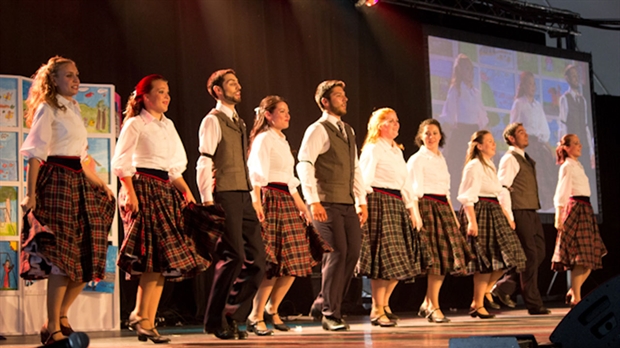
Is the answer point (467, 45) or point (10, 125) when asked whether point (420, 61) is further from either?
point (10, 125)

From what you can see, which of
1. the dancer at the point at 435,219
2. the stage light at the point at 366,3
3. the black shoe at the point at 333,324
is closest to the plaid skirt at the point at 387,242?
the dancer at the point at 435,219

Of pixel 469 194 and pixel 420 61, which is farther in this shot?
pixel 420 61

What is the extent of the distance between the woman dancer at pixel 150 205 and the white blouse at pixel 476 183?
2.67m

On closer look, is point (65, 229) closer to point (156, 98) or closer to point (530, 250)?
point (156, 98)

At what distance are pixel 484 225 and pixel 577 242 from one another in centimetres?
119

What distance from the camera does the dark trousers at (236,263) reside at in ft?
14.0

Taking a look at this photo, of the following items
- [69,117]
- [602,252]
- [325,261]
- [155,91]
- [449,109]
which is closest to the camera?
[69,117]

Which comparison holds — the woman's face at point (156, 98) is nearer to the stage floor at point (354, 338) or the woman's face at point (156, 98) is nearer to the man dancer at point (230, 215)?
the man dancer at point (230, 215)

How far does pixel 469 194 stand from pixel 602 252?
1790 mm

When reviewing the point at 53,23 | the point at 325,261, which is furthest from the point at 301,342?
the point at 53,23

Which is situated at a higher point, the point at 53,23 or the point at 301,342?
the point at 53,23

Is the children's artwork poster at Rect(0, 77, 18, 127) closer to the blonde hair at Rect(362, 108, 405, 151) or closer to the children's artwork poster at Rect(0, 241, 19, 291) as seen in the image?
the children's artwork poster at Rect(0, 241, 19, 291)

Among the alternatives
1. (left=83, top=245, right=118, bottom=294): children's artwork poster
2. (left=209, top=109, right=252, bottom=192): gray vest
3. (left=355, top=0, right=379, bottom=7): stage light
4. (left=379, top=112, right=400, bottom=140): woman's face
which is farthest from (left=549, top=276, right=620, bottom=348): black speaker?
(left=355, top=0, right=379, bottom=7): stage light

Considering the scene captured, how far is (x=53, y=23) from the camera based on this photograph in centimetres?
630
